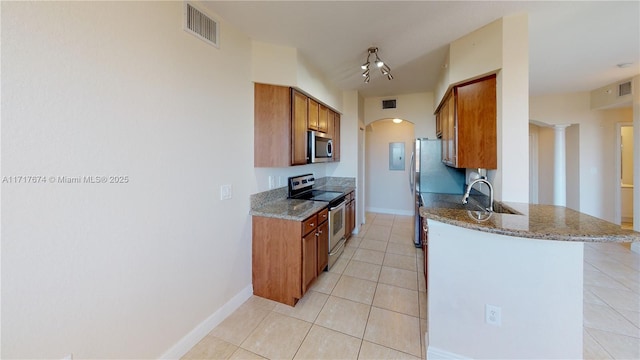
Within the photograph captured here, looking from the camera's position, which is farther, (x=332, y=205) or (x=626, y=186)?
(x=626, y=186)

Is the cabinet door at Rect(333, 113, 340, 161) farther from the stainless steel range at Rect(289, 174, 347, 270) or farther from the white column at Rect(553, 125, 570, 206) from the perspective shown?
the white column at Rect(553, 125, 570, 206)

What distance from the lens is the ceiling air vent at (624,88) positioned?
359 centimetres

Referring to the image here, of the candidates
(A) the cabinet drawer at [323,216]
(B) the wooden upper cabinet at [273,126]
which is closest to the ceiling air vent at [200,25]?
(B) the wooden upper cabinet at [273,126]

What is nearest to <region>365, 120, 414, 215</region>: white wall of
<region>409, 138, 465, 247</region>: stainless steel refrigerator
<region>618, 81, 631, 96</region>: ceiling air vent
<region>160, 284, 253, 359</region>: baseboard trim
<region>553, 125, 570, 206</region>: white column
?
<region>409, 138, 465, 247</region>: stainless steel refrigerator

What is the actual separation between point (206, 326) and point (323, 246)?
1.36 metres

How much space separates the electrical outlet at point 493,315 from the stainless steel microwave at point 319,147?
220cm

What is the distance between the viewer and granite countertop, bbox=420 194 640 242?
3.97 feet

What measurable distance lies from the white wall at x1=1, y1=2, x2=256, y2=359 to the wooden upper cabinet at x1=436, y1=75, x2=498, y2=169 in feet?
7.73

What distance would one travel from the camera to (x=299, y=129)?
277 centimetres

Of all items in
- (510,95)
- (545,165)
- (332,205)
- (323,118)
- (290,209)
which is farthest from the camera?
(545,165)

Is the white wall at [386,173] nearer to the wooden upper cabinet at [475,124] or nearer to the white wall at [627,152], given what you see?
the wooden upper cabinet at [475,124]

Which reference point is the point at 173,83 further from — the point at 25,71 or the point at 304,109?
the point at 304,109

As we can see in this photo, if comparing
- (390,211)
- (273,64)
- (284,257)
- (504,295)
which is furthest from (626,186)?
(273,64)

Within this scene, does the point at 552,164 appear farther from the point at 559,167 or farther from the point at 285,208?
the point at 285,208
